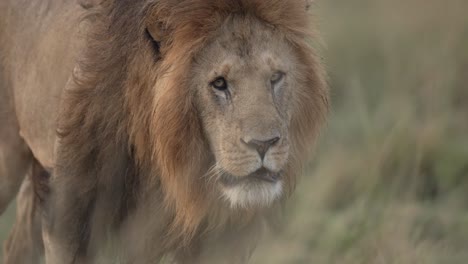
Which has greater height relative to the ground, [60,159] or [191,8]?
[191,8]

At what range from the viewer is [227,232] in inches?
244

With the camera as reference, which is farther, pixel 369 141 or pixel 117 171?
pixel 369 141

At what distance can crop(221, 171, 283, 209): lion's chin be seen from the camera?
5613 mm

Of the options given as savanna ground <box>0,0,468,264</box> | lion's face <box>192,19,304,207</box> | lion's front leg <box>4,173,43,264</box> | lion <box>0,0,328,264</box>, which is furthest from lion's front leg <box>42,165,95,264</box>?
lion's front leg <box>4,173,43,264</box>

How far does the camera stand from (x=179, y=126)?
5.77 metres

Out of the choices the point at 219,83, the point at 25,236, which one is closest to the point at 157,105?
the point at 219,83

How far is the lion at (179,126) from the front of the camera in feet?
Result: 18.6

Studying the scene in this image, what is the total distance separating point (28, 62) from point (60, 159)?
0.97 meters

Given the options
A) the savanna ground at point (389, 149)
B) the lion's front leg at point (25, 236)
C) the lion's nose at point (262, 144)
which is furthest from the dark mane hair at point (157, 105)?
the lion's front leg at point (25, 236)

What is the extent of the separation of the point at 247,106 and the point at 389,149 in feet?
11.3

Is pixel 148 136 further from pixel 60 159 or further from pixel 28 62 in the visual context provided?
pixel 28 62

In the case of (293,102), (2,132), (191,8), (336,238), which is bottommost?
(336,238)

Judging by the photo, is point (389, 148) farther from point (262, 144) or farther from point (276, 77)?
point (262, 144)

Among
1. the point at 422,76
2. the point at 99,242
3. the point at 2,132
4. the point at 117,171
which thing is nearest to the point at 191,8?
the point at 117,171
